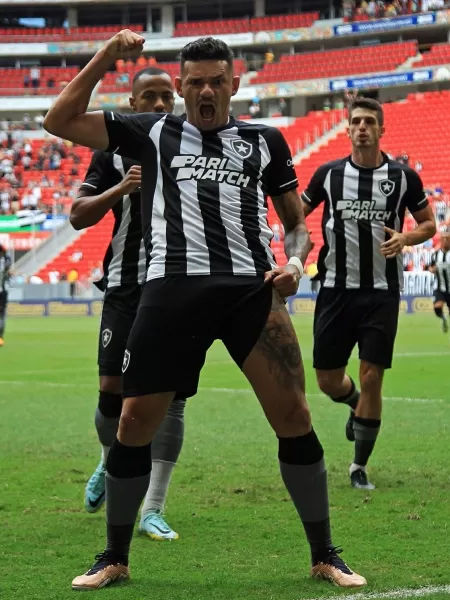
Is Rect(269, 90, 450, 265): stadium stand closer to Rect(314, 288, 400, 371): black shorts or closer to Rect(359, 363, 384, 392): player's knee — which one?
Rect(314, 288, 400, 371): black shorts

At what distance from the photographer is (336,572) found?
15.0ft

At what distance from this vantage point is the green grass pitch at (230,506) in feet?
15.4

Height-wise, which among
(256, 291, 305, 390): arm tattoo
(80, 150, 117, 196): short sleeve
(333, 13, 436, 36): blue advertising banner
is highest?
(333, 13, 436, 36): blue advertising banner

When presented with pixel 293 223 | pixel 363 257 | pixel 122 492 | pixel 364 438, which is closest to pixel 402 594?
pixel 122 492

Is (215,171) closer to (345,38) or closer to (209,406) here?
(209,406)

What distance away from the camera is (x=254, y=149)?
474 cm

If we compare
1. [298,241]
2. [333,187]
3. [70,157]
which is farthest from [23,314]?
[298,241]

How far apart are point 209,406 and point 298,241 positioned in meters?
7.24

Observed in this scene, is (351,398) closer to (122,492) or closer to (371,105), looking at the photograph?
(371,105)

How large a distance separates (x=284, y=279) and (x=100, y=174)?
1890 mm

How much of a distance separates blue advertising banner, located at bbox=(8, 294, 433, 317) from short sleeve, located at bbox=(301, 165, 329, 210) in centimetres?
2480

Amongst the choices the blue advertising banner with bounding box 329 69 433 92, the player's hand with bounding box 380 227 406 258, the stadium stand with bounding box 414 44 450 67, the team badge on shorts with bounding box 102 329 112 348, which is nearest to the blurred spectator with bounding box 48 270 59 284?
the blue advertising banner with bounding box 329 69 433 92

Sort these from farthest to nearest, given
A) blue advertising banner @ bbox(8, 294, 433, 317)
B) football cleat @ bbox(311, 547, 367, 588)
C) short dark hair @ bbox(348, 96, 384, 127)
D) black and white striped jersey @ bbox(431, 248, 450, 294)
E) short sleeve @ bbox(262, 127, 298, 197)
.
Answer: blue advertising banner @ bbox(8, 294, 433, 317) < black and white striped jersey @ bbox(431, 248, 450, 294) < short dark hair @ bbox(348, 96, 384, 127) < short sleeve @ bbox(262, 127, 298, 197) < football cleat @ bbox(311, 547, 367, 588)

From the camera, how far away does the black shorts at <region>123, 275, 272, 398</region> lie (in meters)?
4.55
